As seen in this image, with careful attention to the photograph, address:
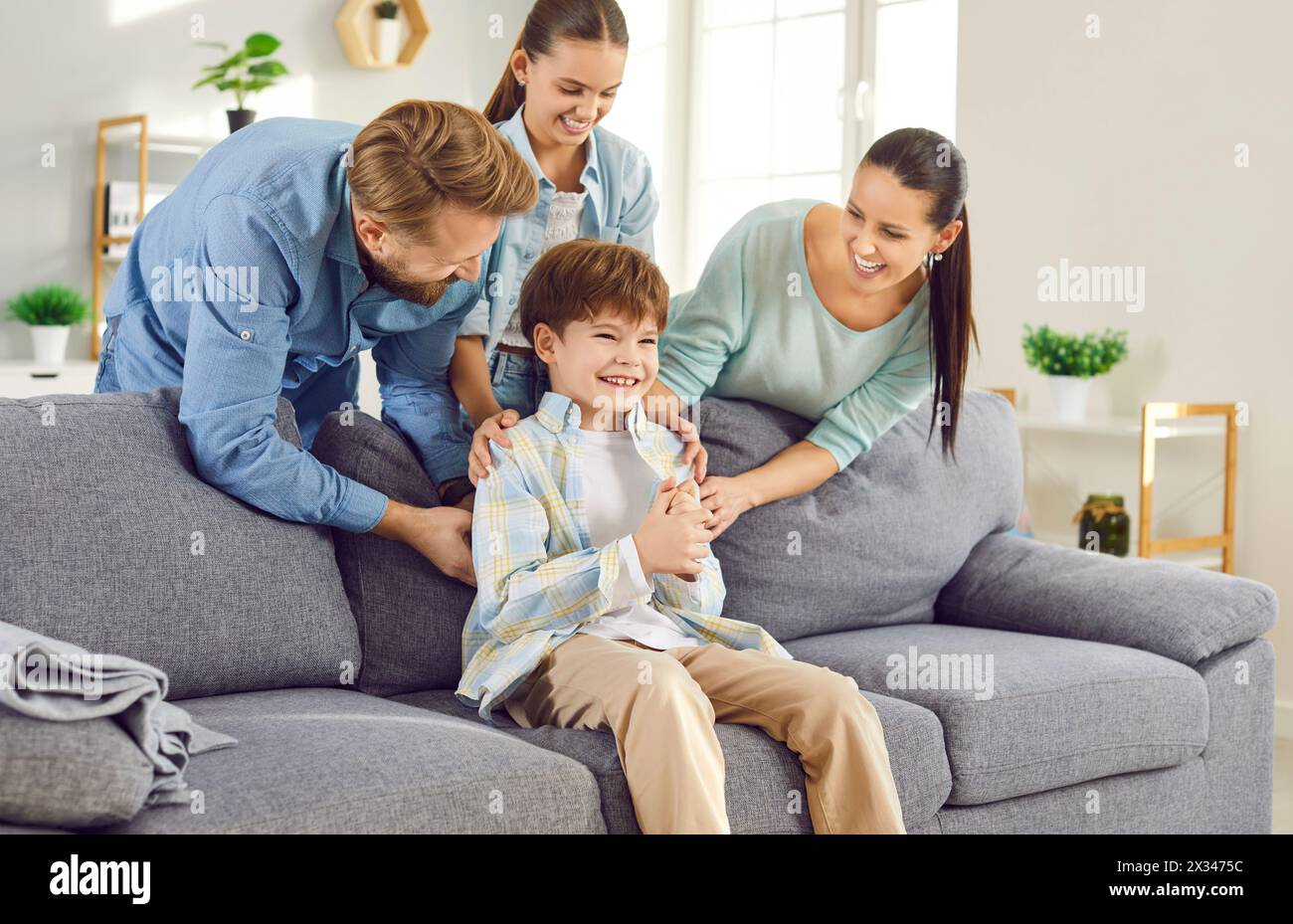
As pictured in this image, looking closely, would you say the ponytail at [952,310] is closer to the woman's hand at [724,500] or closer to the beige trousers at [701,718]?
the woman's hand at [724,500]

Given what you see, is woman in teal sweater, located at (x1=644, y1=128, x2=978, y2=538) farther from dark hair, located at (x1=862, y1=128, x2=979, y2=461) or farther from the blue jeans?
the blue jeans

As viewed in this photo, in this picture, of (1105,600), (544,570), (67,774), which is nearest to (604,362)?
(544,570)

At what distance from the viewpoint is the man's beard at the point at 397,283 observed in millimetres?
1782

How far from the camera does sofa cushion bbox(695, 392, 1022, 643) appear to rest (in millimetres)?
2264

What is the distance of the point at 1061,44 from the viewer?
12.4 ft

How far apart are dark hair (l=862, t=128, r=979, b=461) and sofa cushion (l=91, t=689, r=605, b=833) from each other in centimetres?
104

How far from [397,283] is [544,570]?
1.41ft

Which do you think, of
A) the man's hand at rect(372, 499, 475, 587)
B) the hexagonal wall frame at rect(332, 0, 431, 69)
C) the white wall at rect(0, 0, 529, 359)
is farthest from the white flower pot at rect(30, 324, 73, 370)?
the man's hand at rect(372, 499, 475, 587)

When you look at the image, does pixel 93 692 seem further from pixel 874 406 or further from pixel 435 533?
pixel 874 406

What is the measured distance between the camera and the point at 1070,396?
3.59m
